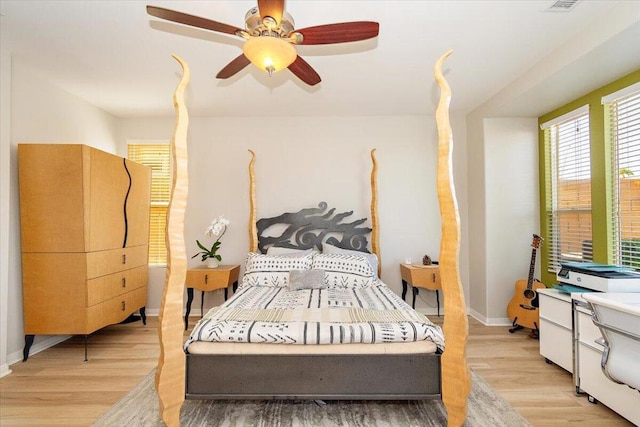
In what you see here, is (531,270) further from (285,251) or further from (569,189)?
(285,251)

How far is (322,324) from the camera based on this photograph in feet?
7.38

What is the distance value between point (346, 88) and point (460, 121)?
189 centimetres

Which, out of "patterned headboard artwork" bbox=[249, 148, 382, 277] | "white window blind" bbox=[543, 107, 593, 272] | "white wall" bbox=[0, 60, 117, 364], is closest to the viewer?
"white wall" bbox=[0, 60, 117, 364]

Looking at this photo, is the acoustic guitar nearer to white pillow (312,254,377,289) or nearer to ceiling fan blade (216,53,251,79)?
white pillow (312,254,377,289)

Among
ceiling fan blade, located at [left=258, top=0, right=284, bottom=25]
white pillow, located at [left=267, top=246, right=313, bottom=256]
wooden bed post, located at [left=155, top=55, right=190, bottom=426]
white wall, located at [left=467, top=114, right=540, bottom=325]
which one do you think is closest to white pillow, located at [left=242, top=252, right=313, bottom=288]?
white pillow, located at [left=267, top=246, right=313, bottom=256]

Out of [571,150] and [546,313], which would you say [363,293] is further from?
[571,150]

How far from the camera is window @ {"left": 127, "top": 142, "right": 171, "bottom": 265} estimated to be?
4.65 meters

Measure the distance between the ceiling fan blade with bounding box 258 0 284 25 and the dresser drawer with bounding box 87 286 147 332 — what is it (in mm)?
2969

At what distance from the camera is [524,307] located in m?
3.77

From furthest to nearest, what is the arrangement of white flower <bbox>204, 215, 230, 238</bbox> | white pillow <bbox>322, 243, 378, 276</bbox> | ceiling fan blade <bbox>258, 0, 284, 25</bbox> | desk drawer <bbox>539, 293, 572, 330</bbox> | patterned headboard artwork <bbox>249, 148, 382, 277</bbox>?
patterned headboard artwork <bbox>249, 148, 382, 277</bbox>, white flower <bbox>204, 215, 230, 238</bbox>, white pillow <bbox>322, 243, 378, 276</bbox>, desk drawer <bbox>539, 293, 572, 330</bbox>, ceiling fan blade <bbox>258, 0, 284, 25</bbox>

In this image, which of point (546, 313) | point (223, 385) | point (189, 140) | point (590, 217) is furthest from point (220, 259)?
point (590, 217)

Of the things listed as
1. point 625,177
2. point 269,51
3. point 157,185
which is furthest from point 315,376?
point 157,185

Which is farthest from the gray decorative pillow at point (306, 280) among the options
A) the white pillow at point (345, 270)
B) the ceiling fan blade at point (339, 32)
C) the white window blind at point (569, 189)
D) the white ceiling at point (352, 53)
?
the white window blind at point (569, 189)

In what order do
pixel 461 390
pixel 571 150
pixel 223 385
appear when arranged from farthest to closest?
pixel 571 150
pixel 223 385
pixel 461 390
